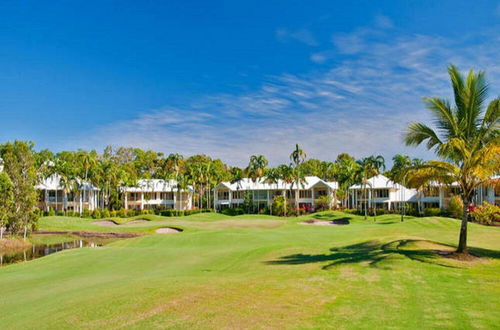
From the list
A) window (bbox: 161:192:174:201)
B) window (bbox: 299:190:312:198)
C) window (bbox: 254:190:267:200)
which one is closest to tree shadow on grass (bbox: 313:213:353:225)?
window (bbox: 299:190:312:198)

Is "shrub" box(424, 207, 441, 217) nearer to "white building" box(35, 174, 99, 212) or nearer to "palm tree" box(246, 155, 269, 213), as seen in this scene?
"palm tree" box(246, 155, 269, 213)

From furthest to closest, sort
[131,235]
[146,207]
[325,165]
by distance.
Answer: [325,165] → [146,207] → [131,235]

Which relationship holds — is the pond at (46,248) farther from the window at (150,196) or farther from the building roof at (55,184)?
the window at (150,196)

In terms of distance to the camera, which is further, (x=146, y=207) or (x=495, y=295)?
(x=146, y=207)

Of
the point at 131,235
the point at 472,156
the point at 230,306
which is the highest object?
the point at 472,156

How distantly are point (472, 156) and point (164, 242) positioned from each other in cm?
2445

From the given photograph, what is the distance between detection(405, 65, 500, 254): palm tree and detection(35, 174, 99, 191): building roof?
3006 inches

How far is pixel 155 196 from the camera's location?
98.4 m

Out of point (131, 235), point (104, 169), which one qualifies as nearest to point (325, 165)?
point (104, 169)

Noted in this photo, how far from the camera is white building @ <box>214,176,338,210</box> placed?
82438mm

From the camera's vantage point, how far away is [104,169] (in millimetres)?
87125

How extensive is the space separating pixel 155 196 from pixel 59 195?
Result: 70.3 ft

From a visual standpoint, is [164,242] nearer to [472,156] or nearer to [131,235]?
[131,235]

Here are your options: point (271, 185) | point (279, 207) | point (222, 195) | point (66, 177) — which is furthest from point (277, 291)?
point (222, 195)
